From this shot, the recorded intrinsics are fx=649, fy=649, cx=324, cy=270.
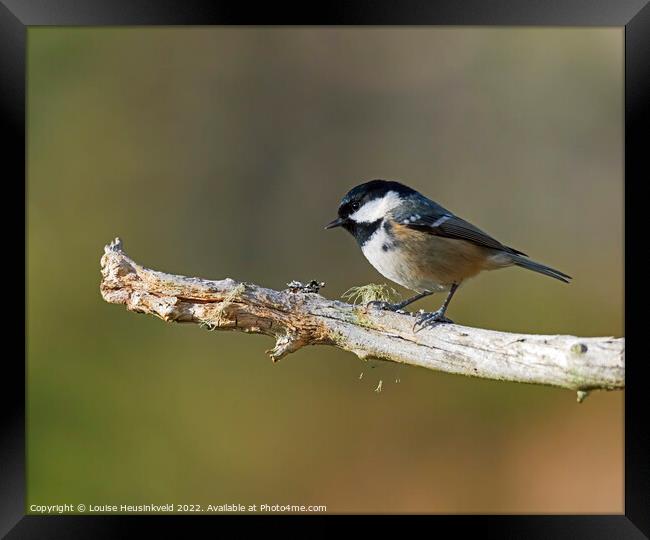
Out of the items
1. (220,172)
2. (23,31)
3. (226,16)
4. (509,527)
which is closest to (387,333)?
(509,527)

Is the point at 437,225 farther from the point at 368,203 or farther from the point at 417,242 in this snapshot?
the point at 368,203

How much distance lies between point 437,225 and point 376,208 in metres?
0.35

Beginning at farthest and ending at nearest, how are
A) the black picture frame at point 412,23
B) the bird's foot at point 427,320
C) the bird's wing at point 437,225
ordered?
the bird's wing at point 437,225, the bird's foot at point 427,320, the black picture frame at point 412,23

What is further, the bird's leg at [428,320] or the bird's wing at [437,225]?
the bird's wing at [437,225]

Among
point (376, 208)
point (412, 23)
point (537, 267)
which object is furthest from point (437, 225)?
point (412, 23)

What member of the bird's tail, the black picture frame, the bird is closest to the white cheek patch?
the bird

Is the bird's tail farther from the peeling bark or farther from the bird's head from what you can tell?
the peeling bark

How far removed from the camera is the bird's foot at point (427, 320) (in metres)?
2.89

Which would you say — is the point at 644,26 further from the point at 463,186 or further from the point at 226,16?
the point at 463,186

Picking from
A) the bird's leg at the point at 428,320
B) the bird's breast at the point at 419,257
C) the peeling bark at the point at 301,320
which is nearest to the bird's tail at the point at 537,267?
the bird's breast at the point at 419,257

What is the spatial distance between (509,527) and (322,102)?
5.20m

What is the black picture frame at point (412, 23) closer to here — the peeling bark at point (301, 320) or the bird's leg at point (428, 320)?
the peeling bark at point (301, 320)

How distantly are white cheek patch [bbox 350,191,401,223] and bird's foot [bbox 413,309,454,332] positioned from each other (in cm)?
79

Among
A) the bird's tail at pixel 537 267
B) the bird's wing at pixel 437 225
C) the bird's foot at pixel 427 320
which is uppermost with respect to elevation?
the bird's wing at pixel 437 225
